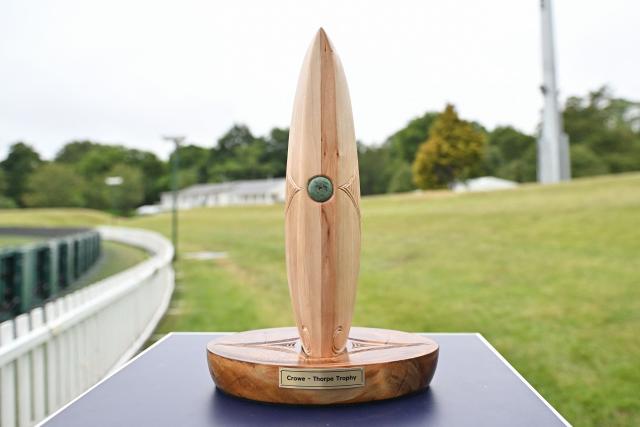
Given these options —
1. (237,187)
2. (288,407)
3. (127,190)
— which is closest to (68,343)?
(288,407)

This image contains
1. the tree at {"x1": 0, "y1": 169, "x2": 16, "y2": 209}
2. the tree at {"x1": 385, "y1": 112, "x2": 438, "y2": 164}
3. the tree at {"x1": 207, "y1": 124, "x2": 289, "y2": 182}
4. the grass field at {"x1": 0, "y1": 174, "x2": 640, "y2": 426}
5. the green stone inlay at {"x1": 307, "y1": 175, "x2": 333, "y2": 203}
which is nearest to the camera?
the green stone inlay at {"x1": 307, "y1": 175, "x2": 333, "y2": 203}

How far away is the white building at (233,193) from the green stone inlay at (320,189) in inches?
1930

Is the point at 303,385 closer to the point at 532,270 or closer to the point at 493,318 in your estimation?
the point at 493,318

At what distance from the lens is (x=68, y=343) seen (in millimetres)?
3869

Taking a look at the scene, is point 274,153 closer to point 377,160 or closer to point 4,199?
point 377,160

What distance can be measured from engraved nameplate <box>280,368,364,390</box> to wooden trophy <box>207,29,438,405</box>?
0.04 metres

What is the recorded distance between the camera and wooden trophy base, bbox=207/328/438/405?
5.38 ft

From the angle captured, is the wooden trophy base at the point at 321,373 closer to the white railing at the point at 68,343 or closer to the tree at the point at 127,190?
the white railing at the point at 68,343

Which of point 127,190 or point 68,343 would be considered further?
point 127,190

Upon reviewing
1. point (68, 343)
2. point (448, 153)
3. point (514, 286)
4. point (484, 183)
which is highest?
point (448, 153)

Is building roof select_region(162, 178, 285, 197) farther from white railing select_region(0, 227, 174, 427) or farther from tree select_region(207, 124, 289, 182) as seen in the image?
white railing select_region(0, 227, 174, 427)

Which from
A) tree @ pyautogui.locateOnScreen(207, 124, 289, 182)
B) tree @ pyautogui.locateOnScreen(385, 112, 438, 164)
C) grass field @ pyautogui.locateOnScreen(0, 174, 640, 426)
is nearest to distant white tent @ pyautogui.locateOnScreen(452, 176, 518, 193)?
tree @ pyautogui.locateOnScreen(385, 112, 438, 164)

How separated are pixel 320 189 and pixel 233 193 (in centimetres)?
5722

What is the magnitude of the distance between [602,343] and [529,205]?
1437 centimetres
